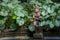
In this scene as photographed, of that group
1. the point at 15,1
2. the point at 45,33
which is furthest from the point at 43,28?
the point at 15,1

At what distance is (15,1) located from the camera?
10.2 ft

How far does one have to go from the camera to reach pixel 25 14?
298cm

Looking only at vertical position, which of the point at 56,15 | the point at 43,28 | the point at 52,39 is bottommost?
the point at 52,39

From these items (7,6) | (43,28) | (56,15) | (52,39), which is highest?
(7,6)

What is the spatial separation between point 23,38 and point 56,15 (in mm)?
707

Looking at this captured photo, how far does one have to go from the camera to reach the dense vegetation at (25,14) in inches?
116

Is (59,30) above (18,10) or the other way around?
the other way around

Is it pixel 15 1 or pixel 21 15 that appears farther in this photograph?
pixel 15 1

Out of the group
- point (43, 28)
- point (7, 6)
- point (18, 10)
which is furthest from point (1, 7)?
point (43, 28)

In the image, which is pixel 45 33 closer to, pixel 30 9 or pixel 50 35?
pixel 50 35

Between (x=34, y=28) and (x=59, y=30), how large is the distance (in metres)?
0.51

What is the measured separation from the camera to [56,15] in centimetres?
302

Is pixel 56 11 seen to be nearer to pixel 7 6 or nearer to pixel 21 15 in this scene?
pixel 21 15

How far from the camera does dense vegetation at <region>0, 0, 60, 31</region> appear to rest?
295cm
